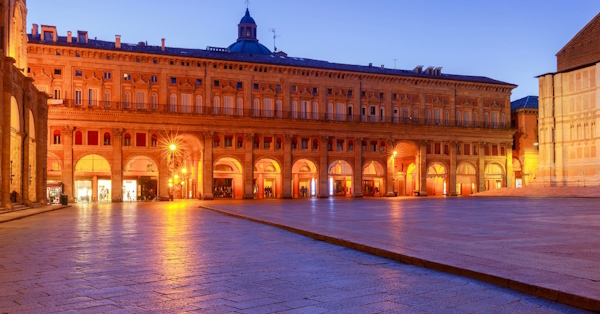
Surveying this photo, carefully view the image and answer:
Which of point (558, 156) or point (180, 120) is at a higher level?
point (180, 120)

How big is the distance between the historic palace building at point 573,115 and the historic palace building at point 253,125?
884 cm

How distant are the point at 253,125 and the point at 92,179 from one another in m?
15.4

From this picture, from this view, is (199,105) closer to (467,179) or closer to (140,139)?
(140,139)

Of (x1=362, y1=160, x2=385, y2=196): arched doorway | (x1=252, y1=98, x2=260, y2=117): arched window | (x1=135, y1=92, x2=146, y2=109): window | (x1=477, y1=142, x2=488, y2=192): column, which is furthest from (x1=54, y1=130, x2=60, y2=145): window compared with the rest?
(x1=477, y1=142, x2=488, y2=192): column

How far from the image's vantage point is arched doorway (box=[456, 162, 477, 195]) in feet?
196

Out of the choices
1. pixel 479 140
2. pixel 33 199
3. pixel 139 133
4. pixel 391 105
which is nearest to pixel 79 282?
pixel 33 199

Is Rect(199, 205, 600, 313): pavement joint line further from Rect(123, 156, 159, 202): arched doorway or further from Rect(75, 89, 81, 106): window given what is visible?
Rect(75, 89, 81, 106): window

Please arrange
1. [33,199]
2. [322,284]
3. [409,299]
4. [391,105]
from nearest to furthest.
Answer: [409,299]
[322,284]
[33,199]
[391,105]

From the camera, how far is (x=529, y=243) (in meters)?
9.74

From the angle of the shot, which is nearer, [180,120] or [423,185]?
[180,120]

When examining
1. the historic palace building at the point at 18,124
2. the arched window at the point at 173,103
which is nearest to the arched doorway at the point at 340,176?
the arched window at the point at 173,103

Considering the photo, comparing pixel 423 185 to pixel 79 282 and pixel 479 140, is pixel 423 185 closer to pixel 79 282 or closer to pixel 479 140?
pixel 479 140

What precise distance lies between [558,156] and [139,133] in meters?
39.5

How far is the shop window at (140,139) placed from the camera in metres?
47.3
